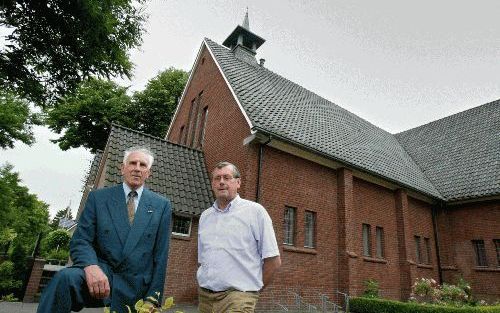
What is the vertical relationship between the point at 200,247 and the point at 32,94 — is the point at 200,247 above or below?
below

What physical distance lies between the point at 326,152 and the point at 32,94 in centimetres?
1004

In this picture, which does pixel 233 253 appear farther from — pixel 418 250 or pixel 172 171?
pixel 418 250

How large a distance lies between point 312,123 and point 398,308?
8453mm

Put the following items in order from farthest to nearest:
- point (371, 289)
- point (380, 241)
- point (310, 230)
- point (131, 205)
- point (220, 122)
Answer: point (380, 241) → point (220, 122) → point (371, 289) → point (310, 230) → point (131, 205)

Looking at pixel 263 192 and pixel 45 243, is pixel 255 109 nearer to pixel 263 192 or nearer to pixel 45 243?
pixel 263 192

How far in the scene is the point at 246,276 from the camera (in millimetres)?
3242

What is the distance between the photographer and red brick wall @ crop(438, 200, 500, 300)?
15.9 m

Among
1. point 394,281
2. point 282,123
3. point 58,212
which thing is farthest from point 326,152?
point 58,212

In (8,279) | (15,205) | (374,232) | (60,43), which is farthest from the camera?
(15,205)

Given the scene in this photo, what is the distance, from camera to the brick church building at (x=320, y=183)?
11.9 metres

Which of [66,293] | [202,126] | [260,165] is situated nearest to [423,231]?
[260,165]

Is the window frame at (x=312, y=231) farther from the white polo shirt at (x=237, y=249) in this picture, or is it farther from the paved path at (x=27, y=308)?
the white polo shirt at (x=237, y=249)

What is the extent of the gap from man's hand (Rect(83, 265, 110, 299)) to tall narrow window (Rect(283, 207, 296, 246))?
10.5 m

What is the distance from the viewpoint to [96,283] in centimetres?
208
